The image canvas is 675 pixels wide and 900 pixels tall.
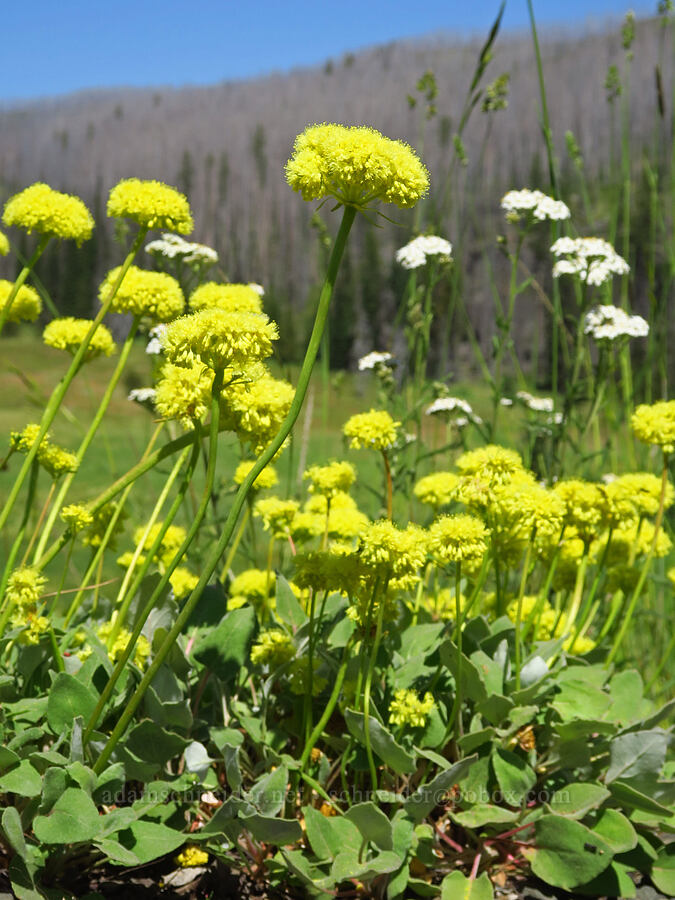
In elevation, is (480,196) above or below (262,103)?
below

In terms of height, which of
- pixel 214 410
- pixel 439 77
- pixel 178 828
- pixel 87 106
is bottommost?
pixel 178 828

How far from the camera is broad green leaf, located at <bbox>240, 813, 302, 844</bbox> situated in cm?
144

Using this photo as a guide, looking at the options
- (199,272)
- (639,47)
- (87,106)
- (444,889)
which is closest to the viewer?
(444,889)

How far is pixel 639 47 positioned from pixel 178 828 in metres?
11.5

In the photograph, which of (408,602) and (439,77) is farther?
(439,77)

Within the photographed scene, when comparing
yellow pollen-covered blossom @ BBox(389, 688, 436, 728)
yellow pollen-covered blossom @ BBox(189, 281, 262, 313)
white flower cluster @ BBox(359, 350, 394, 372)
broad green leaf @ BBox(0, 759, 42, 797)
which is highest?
yellow pollen-covered blossom @ BBox(189, 281, 262, 313)

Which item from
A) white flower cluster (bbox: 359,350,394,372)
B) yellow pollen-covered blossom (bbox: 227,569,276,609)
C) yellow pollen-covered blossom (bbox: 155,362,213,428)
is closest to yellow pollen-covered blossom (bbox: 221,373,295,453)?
yellow pollen-covered blossom (bbox: 155,362,213,428)

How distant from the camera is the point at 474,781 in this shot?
1707 mm

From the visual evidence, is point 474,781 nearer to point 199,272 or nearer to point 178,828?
point 178,828

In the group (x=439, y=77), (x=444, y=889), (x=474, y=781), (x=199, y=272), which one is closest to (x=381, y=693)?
(x=474, y=781)

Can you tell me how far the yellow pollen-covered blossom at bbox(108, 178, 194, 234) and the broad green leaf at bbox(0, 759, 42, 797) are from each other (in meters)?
1.02

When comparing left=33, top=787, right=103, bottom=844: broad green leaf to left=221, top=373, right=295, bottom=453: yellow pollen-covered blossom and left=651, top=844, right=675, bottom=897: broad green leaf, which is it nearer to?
left=221, top=373, right=295, bottom=453: yellow pollen-covered blossom

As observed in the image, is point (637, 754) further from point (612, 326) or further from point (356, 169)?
point (612, 326)

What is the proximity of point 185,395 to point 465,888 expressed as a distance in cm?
107
